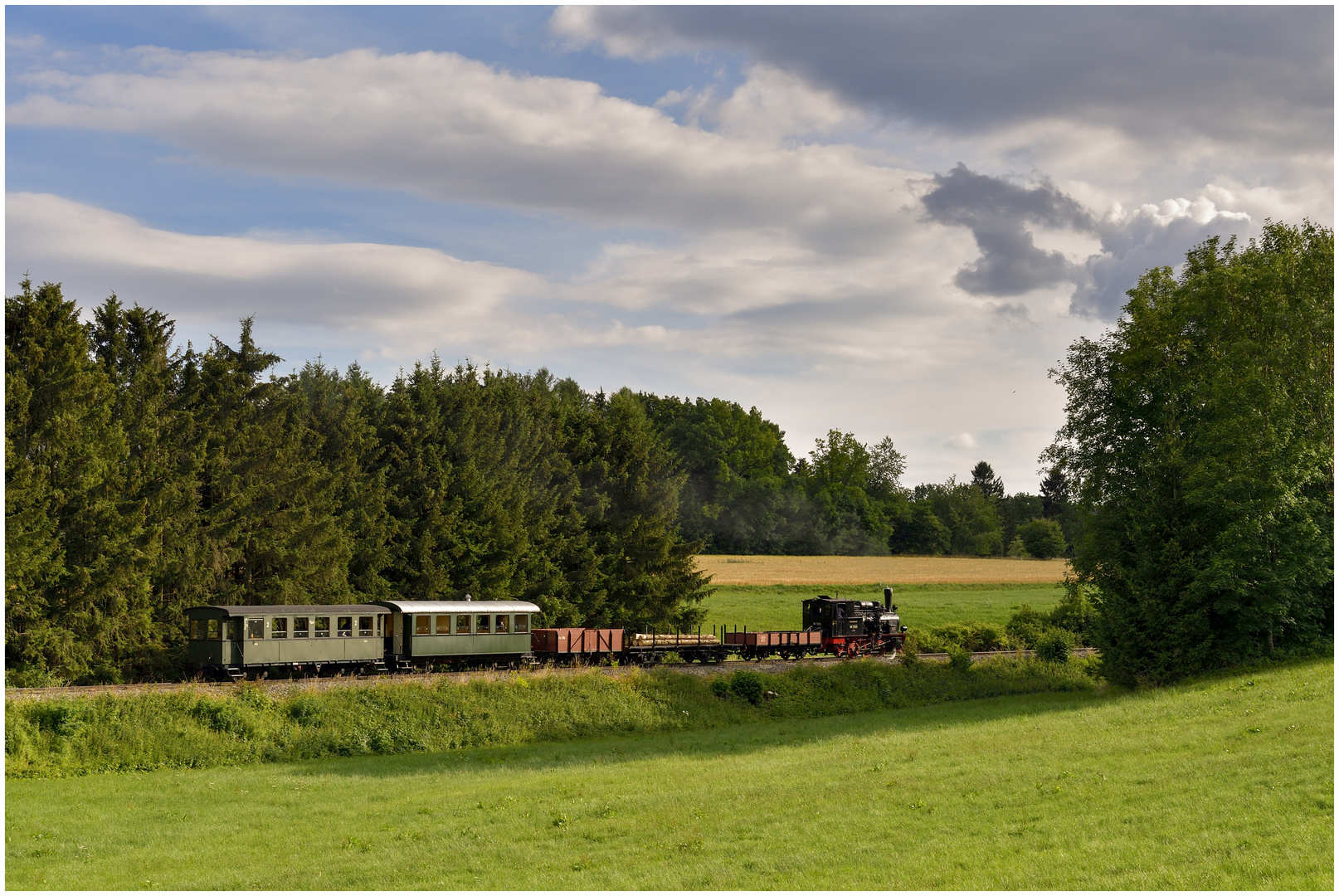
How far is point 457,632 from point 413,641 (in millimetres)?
1874

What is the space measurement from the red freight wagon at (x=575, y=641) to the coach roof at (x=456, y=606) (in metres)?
1.29

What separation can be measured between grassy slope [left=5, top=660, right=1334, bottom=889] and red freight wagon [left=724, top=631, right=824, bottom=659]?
16.8m

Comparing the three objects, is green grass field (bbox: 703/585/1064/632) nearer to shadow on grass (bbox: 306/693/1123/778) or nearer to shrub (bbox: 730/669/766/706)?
shrub (bbox: 730/669/766/706)

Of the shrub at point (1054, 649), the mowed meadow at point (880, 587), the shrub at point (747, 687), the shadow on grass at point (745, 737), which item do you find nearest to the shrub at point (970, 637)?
the mowed meadow at point (880, 587)

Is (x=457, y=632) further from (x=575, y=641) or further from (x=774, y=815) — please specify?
(x=774, y=815)

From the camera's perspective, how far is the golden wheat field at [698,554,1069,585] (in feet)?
281

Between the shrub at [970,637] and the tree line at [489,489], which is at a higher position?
the tree line at [489,489]

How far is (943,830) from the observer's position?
17.6 m

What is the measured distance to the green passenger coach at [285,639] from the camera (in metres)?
34.7

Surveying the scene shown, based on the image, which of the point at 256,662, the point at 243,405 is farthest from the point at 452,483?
the point at 256,662

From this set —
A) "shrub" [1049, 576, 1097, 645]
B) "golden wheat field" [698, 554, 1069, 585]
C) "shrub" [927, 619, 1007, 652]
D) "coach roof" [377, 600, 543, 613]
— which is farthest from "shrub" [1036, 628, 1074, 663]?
"golden wheat field" [698, 554, 1069, 585]

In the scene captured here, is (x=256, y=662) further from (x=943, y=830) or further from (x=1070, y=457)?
(x=1070, y=457)

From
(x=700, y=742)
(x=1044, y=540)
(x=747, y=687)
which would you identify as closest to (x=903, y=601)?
(x=747, y=687)

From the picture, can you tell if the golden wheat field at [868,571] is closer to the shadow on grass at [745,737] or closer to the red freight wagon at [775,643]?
the red freight wagon at [775,643]
